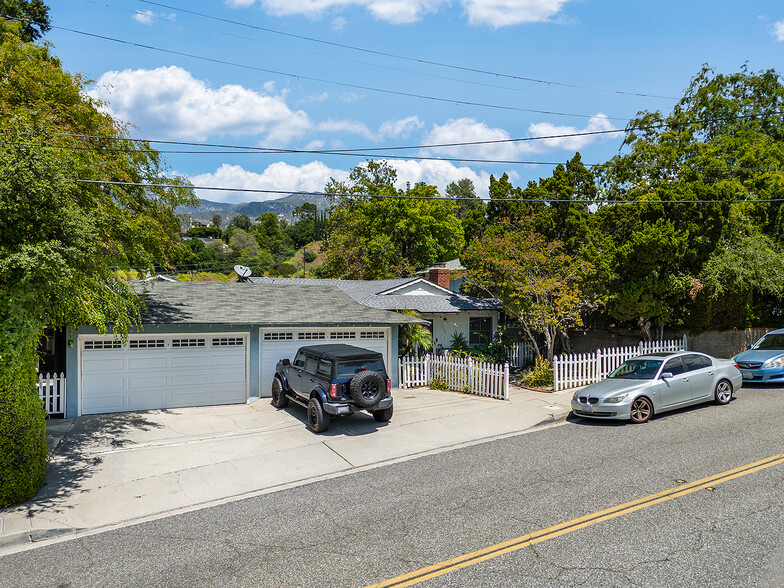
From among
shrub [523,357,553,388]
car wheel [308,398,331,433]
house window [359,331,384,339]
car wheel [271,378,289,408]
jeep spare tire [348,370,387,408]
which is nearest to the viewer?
jeep spare tire [348,370,387,408]

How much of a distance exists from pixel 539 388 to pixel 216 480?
11011 mm

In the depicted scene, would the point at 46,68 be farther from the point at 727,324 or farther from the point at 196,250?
the point at 196,250

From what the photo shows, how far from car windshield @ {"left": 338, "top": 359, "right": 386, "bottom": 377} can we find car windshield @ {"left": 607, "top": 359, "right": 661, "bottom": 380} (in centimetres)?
623

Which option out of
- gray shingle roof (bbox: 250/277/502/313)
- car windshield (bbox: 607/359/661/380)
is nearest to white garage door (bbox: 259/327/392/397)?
gray shingle roof (bbox: 250/277/502/313)

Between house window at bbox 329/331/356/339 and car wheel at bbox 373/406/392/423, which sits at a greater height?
house window at bbox 329/331/356/339

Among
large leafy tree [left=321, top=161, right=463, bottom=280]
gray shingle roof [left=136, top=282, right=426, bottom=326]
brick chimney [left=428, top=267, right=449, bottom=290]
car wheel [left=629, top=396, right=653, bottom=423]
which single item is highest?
large leafy tree [left=321, top=161, right=463, bottom=280]

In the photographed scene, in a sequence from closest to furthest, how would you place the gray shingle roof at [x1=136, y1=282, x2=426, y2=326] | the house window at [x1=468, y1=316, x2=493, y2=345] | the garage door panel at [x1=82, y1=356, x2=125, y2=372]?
the garage door panel at [x1=82, y1=356, x2=125, y2=372]
the gray shingle roof at [x1=136, y1=282, x2=426, y2=326]
the house window at [x1=468, y1=316, x2=493, y2=345]

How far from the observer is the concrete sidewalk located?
768 centimetres

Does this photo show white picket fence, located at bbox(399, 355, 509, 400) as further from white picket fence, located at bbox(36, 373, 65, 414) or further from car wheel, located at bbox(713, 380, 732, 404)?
white picket fence, located at bbox(36, 373, 65, 414)

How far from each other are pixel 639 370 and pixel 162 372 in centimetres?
1271

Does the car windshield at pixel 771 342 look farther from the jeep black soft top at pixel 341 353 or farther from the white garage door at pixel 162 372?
the white garage door at pixel 162 372

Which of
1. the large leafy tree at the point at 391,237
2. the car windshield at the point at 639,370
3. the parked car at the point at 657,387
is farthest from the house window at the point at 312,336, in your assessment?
the large leafy tree at the point at 391,237

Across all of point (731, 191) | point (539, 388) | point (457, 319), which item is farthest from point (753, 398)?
point (457, 319)

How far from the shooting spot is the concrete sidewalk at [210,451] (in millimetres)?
7684
